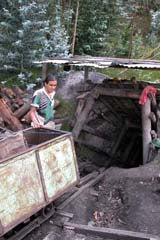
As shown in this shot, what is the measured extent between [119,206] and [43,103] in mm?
2623

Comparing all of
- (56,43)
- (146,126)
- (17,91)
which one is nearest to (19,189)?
(146,126)

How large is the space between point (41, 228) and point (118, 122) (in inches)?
224

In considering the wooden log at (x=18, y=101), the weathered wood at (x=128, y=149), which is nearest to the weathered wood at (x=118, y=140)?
the weathered wood at (x=128, y=149)

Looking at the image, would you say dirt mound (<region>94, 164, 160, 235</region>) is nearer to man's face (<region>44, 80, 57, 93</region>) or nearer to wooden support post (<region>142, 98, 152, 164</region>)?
wooden support post (<region>142, 98, 152, 164</region>)

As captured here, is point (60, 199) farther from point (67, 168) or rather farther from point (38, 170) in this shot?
point (38, 170)

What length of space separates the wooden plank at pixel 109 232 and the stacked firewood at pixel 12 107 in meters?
4.68

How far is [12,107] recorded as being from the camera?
10.8 metres

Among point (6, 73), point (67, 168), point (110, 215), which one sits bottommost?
point (110, 215)

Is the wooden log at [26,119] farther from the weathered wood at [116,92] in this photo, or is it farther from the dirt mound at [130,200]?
the dirt mound at [130,200]

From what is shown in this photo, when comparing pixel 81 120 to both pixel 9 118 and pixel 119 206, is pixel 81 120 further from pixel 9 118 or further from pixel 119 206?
pixel 119 206

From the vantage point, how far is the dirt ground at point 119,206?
20.2 feet

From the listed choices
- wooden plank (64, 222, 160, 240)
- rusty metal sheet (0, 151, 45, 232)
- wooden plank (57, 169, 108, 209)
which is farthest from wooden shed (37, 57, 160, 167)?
rusty metal sheet (0, 151, 45, 232)

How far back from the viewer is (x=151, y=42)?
18.0 m

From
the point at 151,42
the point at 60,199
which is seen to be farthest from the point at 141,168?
the point at 151,42
